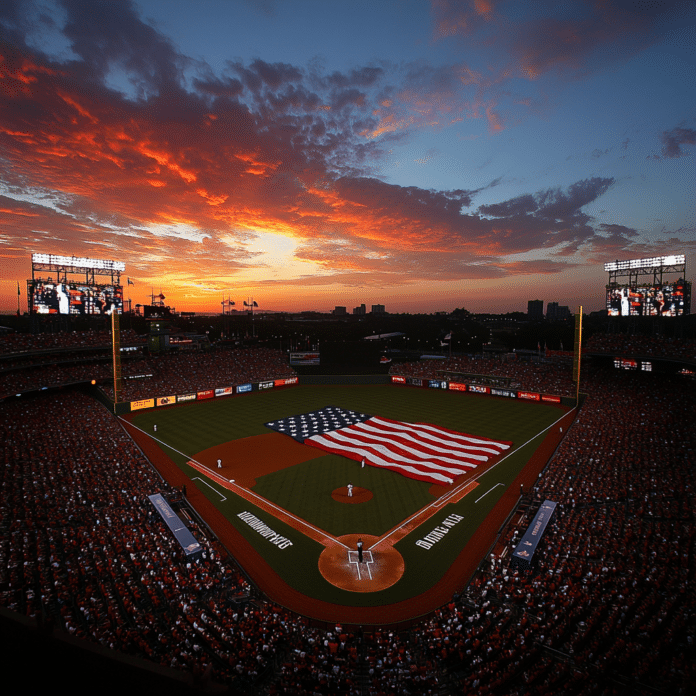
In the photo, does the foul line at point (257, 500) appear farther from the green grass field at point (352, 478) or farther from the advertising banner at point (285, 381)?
the advertising banner at point (285, 381)

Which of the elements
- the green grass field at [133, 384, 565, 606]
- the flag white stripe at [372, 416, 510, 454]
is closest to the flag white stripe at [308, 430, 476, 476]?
the green grass field at [133, 384, 565, 606]

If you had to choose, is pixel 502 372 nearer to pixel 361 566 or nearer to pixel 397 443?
pixel 397 443

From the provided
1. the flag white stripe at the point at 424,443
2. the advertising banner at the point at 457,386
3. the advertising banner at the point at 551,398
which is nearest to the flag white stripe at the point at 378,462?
the flag white stripe at the point at 424,443

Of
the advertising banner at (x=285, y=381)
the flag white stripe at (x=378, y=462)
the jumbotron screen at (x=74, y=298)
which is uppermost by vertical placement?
the jumbotron screen at (x=74, y=298)

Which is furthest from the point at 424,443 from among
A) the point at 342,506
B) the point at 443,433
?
the point at 342,506

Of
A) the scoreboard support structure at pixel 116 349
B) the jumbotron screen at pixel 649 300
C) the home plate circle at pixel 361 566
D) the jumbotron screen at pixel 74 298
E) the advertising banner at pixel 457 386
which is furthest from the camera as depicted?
the advertising banner at pixel 457 386

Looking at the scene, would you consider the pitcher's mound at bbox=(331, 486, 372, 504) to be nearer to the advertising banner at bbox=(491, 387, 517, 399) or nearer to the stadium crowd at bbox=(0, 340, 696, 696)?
the stadium crowd at bbox=(0, 340, 696, 696)

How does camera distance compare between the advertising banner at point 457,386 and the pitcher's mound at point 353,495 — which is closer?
the pitcher's mound at point 353,495
